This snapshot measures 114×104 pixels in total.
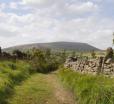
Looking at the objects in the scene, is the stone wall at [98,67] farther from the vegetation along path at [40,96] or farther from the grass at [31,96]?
the grass at [31,96]

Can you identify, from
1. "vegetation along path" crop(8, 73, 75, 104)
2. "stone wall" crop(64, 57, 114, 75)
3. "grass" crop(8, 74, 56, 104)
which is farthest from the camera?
"stone wall" crop(64, 57, 114, 75)

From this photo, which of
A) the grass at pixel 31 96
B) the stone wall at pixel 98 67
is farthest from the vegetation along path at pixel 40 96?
the stone wall at pixel 98 67

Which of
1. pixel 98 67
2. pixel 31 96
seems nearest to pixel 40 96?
pixel 31 96

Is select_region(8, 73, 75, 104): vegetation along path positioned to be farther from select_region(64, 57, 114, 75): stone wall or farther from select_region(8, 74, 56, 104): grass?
select_region(64, 57, 114, 75): stone wall

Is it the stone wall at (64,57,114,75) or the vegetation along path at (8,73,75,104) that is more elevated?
the stone wall at (64,57,114,75)

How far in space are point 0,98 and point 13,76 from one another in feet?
24.2

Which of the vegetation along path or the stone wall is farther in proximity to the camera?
the stone wall

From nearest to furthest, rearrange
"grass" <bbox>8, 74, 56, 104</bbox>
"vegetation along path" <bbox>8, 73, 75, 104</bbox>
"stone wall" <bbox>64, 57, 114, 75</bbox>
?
"grass" <bbox>8, 74, 56, 104</bbox> < "vegetation along path" <bbox>8, 73, 75, 104</bbox> < "stone wall" <bbox>64, 57, 114, 75</bbox>

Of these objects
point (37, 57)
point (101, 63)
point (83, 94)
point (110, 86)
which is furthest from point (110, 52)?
point (37, 57)

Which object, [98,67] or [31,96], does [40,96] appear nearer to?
[31,96]

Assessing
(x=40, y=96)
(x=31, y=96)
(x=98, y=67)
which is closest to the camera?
(x=31, y=96)

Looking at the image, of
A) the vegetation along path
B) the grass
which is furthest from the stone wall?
the grass

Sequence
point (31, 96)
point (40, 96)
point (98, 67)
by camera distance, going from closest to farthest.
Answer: point (31, 96) < point (40, 96) < point (98, 67)

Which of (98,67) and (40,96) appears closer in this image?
(40,96)
